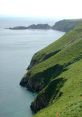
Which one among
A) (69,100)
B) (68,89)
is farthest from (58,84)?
(69,100)

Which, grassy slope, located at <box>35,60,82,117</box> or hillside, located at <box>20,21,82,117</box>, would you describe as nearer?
grassy slope, located at <box>35,60,82,117</box>

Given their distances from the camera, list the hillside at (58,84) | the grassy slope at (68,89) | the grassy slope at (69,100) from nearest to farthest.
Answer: the grassy slope at (69,100)
the grassy slope at (68,89)
the hillside at (58,84)

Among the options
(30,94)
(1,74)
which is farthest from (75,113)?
(1,74)

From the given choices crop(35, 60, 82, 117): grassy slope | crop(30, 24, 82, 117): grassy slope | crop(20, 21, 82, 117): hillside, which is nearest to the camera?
crop(35, 60, 82, 117): grassy slope

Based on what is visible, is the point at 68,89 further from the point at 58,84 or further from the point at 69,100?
the point at 58,84

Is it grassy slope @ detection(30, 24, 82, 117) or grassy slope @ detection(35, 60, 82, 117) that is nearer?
grassy slope @ detection(35, 60, 82, 117)

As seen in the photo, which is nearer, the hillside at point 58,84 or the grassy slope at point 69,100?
the grassy slope at point 69,100

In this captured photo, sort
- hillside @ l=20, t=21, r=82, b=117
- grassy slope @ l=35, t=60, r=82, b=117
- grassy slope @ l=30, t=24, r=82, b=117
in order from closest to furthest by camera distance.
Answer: grassy slope @ l=35, t=60, r=82, b=117, grassy slope @ l=30, t=24, r=82, b=117, hillside @ l=20, t=21, r=82, b=117

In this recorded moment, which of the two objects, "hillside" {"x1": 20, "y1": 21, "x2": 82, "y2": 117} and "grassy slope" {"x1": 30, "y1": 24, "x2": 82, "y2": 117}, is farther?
"hillside" {"x1": 20, "y1": 21, "x2": 82, "y2": 117}
